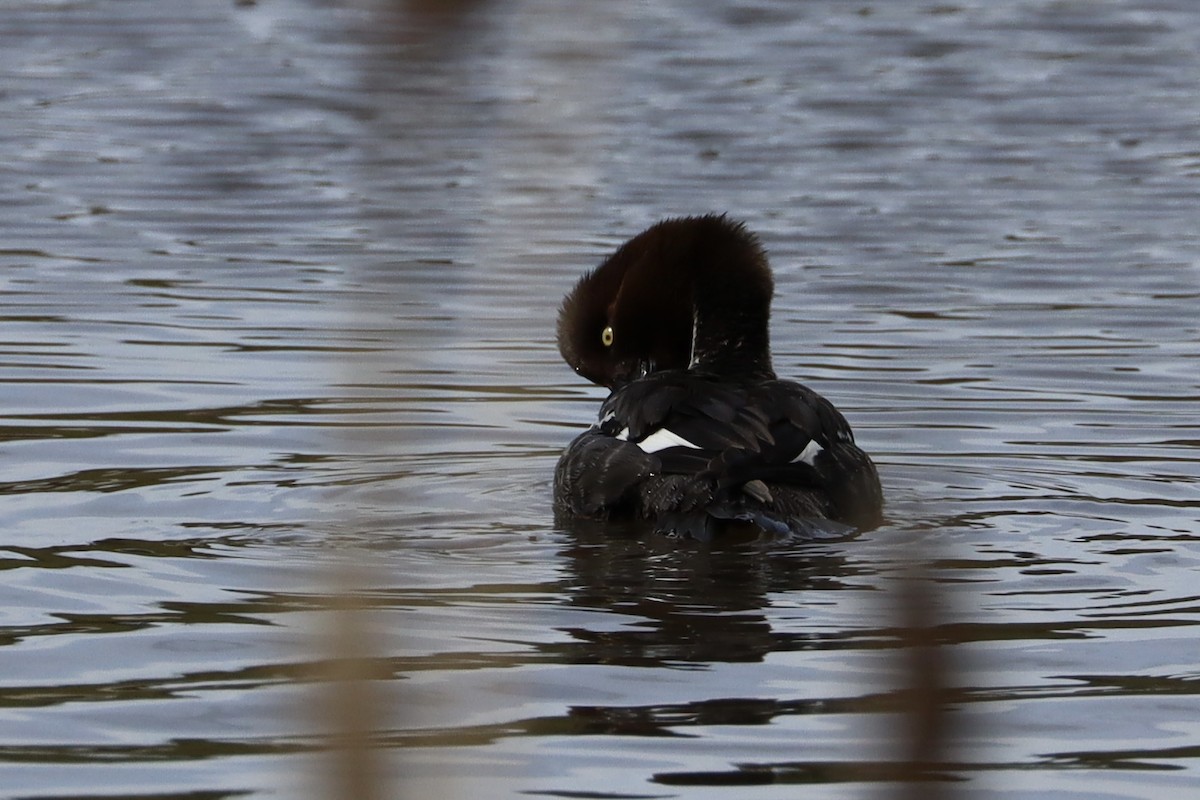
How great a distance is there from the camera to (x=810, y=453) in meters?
6.94

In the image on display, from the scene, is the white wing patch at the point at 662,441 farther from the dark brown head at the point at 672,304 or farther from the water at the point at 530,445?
the dark brown head at the point at 672,304

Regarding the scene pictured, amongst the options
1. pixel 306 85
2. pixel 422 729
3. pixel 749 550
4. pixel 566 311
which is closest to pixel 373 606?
pixel 422 729

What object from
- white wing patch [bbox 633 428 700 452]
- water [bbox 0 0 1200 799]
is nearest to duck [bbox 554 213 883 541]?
white wing patch [bbox 633 428 700 452]

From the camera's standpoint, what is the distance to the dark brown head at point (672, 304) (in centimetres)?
824

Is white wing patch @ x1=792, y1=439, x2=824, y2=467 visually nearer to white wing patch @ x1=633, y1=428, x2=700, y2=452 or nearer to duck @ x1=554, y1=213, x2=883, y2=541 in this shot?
duck @ x1=554, y1=213, x2=883, y2=541

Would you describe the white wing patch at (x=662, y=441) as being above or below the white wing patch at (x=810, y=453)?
above

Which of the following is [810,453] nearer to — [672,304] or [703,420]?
[703,420]

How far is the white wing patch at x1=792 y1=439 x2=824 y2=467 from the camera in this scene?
22.6 ft

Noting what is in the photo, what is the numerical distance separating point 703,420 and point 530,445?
1.72 m

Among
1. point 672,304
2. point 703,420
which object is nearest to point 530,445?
point 672,304

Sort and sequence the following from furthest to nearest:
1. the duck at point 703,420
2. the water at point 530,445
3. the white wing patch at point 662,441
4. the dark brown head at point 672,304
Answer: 1. the dark brown head at point 672,304
2. the white wing patch at point 662,441
3. the duck at point 703,420
4. the water at point 530,445

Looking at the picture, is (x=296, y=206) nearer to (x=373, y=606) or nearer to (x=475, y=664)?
(x=475, y=664)

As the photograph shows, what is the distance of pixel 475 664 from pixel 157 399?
4.39 m

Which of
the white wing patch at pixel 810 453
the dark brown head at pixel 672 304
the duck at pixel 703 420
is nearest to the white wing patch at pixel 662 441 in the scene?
the duck at pixel 703 420
